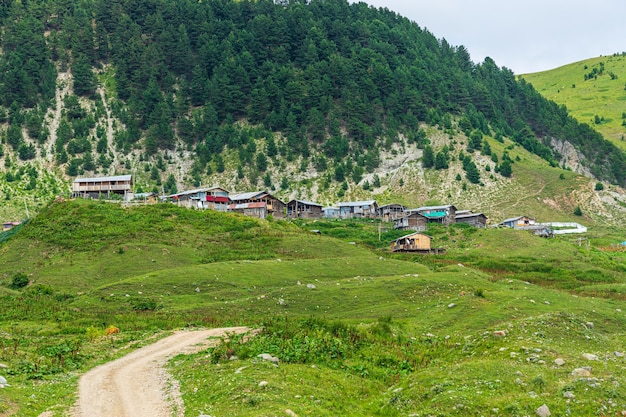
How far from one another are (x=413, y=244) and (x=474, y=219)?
4105cm

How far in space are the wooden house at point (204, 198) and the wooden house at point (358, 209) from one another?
2857 centimetres

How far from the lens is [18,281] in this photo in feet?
229

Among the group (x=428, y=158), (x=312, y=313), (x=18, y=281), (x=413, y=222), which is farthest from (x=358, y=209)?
(x=312, y=313)

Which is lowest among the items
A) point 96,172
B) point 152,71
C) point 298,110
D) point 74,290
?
point 74,290

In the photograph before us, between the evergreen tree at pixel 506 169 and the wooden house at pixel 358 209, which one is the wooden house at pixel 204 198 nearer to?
the wooden house at pixel 358 209

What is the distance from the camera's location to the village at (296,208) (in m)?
130

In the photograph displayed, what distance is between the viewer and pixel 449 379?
79.3 ft

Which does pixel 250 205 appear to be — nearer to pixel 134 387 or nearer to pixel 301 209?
pixel 301 209

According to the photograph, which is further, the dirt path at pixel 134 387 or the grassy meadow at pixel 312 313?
the grassy meadow at pixel 312 313

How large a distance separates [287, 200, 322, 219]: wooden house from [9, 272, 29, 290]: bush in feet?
262

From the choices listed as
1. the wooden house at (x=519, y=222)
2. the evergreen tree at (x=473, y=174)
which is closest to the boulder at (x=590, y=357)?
the wooden house at (x=519, y=222)

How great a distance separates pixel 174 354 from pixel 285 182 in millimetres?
130262

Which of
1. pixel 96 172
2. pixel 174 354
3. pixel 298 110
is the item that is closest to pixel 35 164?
pixel 96 172

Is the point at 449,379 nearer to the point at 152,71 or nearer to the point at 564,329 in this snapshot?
the point at 564,329
